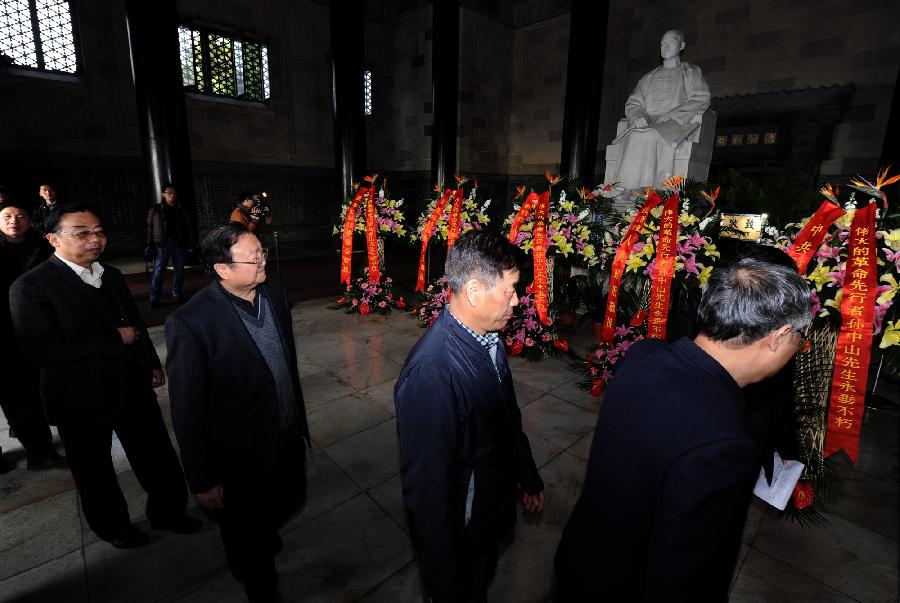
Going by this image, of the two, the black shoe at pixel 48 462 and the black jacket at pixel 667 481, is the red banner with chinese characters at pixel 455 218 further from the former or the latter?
the black jacket at pixel 667 481

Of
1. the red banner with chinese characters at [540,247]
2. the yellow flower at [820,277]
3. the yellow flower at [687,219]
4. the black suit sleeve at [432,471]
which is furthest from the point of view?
the red banner with chinese characters at [540,247]

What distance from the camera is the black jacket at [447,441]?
3.93 feet

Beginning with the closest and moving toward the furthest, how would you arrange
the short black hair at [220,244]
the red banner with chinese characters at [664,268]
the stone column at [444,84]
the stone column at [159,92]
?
the short black hair at [220,244] → the red banner with chinese characters at [664,268] → the stone column at [159,92] → the stone column at [444,84]

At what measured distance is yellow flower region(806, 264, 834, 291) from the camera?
2.47m

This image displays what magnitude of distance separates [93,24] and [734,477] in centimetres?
1355

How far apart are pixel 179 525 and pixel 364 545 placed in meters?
1.01

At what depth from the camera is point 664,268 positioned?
307 cm

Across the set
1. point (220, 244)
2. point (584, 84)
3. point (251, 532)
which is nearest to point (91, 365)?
point (220, 244)

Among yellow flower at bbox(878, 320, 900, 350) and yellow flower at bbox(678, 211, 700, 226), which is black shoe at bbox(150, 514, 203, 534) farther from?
yellow flower at bbox(878, 320, 900, 350)

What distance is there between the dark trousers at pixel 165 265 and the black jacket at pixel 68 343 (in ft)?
15.8

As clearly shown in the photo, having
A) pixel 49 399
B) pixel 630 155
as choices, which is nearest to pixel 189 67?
pixel 630 155

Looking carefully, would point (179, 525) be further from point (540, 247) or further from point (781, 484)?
point (540, 247)

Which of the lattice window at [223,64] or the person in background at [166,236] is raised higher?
the lattice window at [223,64]

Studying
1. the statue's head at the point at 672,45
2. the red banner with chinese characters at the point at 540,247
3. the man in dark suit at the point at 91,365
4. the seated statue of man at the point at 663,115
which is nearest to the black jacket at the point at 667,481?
the man in dark suit at the point at 91,365
